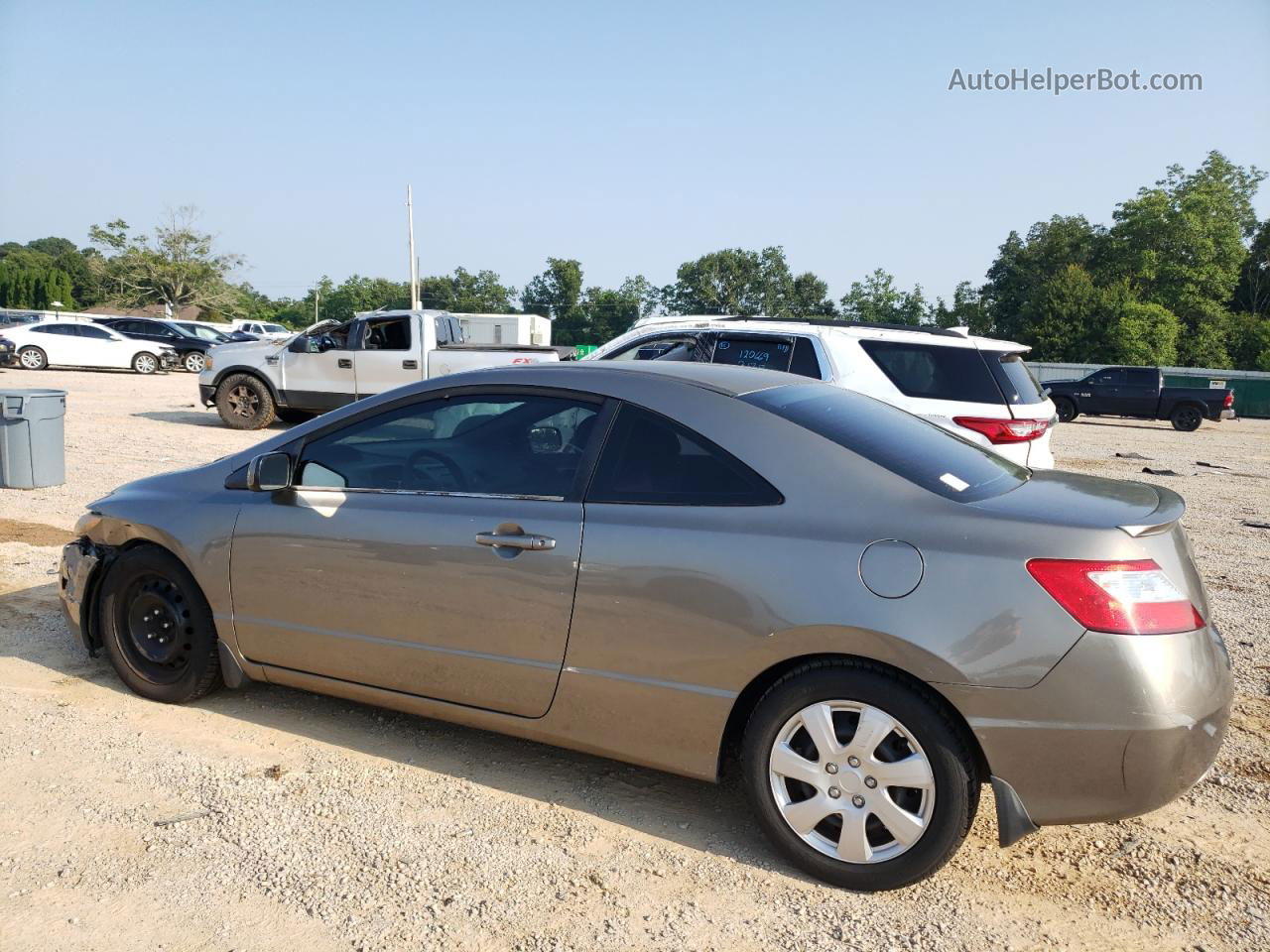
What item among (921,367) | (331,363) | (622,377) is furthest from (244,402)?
(622,377)

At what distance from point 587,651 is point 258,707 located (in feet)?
6.24

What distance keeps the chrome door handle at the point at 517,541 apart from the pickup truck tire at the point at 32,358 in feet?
97.5

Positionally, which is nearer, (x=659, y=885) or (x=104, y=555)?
(x=659, y=885)

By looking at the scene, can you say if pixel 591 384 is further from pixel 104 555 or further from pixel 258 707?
pixel 104 555

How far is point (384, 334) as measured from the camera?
15219mm

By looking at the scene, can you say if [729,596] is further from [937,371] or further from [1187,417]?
[1187,417]

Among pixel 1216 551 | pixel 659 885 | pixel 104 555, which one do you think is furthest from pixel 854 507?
pixel 1216 551

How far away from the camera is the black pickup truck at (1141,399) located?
26750mm

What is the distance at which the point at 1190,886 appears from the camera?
118 inches

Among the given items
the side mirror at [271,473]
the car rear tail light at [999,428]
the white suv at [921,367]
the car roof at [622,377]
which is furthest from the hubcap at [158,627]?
the car rear tail light at [999,428]

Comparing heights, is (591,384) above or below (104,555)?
above

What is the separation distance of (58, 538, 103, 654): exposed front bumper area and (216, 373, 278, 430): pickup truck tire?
1156 cm

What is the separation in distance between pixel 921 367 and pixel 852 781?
5244 millimetres

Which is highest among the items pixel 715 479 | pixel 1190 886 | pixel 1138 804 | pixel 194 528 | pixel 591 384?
pixel 591 384
